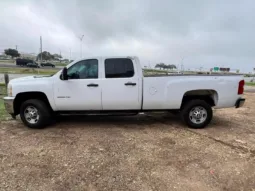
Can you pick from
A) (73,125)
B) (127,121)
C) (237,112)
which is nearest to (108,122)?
(127,121)

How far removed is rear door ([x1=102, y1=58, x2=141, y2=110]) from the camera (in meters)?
5.75

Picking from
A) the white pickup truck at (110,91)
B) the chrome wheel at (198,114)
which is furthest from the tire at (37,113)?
the chrome wheel at (198,114)

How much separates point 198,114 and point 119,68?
2395 mm

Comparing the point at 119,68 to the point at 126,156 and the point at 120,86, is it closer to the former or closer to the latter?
the point at 120,86

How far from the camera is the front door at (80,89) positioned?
574 cm

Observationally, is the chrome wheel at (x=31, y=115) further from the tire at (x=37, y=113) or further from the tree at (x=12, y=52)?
the tree at (x=12, y=52)

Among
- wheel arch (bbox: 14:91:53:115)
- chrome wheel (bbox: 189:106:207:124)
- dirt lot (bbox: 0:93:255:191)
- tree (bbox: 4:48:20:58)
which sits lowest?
dirt lot (bbox: 0:93:255:191)

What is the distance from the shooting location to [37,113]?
5.89m

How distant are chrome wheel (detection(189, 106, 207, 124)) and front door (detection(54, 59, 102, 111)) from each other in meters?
2.41

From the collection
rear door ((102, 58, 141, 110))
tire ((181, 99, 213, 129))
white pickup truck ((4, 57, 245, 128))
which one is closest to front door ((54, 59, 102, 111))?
white pickup truck ((4, 57, 245, 128))

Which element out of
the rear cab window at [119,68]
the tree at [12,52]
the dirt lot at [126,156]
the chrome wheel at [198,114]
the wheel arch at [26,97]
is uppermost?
the tree at [12,52]

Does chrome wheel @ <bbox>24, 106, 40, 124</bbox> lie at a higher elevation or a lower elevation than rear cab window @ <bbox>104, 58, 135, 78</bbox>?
lower

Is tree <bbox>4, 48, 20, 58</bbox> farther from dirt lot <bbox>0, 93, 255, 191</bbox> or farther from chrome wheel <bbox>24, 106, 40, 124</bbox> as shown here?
chrome wheel <bbox>24, 106, 40, 124</bbox>

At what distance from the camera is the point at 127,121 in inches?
269
